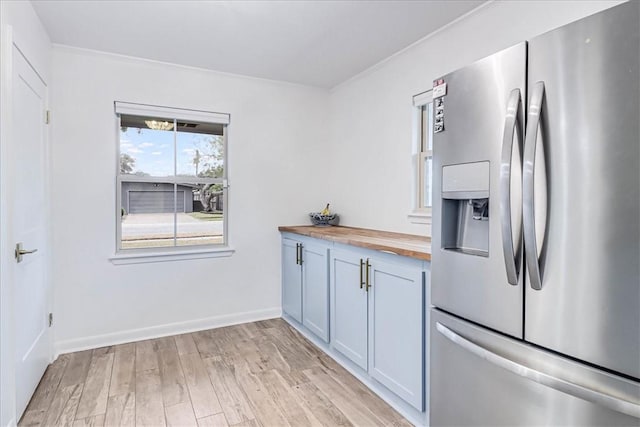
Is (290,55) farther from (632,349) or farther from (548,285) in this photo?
(632,349)

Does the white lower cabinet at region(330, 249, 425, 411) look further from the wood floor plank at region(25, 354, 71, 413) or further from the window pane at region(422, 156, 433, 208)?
the wood floor plank at region(25, 354, 71, 413)

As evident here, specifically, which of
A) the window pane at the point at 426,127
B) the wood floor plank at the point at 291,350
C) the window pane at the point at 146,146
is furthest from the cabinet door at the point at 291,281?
the window pane at the point at 426,127

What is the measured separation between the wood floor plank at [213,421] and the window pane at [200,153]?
2187 mm

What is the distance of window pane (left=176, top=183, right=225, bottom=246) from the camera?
3.49 metres

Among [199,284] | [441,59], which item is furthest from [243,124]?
[441,59]

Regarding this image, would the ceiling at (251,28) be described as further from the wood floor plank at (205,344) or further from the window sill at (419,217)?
the wood floor plank at (205,344)

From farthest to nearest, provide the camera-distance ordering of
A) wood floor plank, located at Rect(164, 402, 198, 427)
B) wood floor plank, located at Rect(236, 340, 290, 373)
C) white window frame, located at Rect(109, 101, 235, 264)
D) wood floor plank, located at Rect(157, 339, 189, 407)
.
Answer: white window frame, located at Rect(109, 101, 235, 264) < wood floor plank, located at Rect(236, 340, 290, 373) < wood floor plank, located at Rect(157, 339, 189, 407) < wood floor plank, located at Rect(164, 402, 198, 427)

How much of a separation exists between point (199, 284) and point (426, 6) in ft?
9.79

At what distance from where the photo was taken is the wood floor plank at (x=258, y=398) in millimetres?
2082

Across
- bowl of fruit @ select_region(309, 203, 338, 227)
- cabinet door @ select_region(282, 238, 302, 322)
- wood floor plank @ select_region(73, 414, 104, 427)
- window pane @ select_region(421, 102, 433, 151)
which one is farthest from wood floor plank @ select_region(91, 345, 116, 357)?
window pane @ select_region(421, 102, 433, 151)

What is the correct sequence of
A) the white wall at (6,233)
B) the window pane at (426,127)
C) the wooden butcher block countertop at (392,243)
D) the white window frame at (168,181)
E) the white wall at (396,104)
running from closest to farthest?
the white wall at (6,233) < the wooden butcher block countertop at (392,243) < the white wall at (396,104) < the window pane at (426,127) < the white window frame at (168,181)

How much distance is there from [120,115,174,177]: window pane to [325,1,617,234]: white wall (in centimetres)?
171

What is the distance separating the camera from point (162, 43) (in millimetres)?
2885

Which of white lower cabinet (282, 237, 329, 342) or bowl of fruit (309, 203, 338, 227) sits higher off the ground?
bowl of fruit (309, 203, 338, 227)
